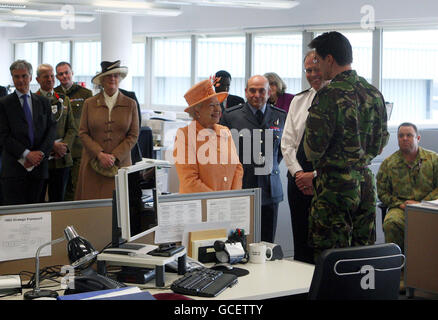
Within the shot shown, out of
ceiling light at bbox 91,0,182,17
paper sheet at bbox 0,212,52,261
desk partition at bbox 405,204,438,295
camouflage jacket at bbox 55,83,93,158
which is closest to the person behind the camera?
paper sheet at bbox 0,212,52,261

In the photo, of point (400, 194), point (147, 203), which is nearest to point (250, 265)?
point (147, 203)

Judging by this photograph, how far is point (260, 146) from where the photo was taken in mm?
4258

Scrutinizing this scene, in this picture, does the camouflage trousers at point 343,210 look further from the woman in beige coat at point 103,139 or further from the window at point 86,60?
the window at point 86,60

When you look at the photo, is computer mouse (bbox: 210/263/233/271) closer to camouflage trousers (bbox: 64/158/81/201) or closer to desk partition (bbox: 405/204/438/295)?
desk partition (bbox: 405/204/438/295)

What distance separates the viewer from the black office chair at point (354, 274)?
2.05 metres

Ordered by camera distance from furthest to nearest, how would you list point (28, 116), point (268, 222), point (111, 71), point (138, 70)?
point (138, 70), point (28, 116), point (111, 71), point (268, 222)

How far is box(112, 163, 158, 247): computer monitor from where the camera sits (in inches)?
102

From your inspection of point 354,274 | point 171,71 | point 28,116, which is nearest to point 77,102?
point 28,116

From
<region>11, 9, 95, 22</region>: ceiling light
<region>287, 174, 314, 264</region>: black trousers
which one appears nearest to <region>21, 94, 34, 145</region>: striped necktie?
<region>287, 174, 314, 264</region>: black trousers

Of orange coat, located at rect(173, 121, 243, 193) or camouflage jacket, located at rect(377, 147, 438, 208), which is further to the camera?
camouflage jacket, located at rect(377, 147, 438, 208)

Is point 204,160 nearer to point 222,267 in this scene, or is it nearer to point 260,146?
point 222,267

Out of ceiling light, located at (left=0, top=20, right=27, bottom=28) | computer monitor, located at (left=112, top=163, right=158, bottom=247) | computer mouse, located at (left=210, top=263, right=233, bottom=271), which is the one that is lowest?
computer mouse, located at (left=210, top=263, right=233, bottom=271)

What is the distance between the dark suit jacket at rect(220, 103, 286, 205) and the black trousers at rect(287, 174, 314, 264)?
0.22m

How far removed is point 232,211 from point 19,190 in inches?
81.1
